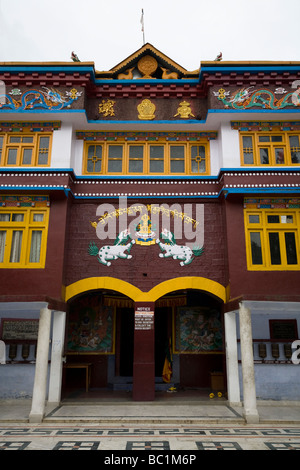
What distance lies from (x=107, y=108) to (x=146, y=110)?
4.22 ft

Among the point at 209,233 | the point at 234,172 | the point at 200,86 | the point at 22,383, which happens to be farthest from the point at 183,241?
the point at 22,383

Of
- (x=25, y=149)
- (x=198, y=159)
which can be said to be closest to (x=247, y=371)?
(x=198, y=159)

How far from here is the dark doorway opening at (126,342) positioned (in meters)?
12.5

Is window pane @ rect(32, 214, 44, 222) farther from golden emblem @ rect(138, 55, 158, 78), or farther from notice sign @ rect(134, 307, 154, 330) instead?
golden emblem @ rect(138, 55, 158, 78)

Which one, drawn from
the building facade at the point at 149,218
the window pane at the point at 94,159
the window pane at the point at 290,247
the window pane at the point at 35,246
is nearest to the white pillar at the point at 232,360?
the building facade at the point at 149,218

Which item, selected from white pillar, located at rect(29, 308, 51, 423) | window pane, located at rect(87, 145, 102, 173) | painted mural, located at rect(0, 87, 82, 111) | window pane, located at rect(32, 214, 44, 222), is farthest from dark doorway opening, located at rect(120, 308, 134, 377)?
painted mural, located at rect(0, 87, 82, 111)

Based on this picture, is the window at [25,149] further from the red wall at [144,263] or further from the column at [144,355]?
the column at [144,355]

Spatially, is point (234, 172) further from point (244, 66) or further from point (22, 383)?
point (22, 383)

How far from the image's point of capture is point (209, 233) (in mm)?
11062

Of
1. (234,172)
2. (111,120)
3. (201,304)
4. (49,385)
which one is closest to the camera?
(49,385)

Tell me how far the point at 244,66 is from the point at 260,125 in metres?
1.93

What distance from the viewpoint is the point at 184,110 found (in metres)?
11.8

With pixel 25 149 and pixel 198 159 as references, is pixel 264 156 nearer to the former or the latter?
pixel 198 159

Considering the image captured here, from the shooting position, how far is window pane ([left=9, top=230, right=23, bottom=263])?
10.5 metres
